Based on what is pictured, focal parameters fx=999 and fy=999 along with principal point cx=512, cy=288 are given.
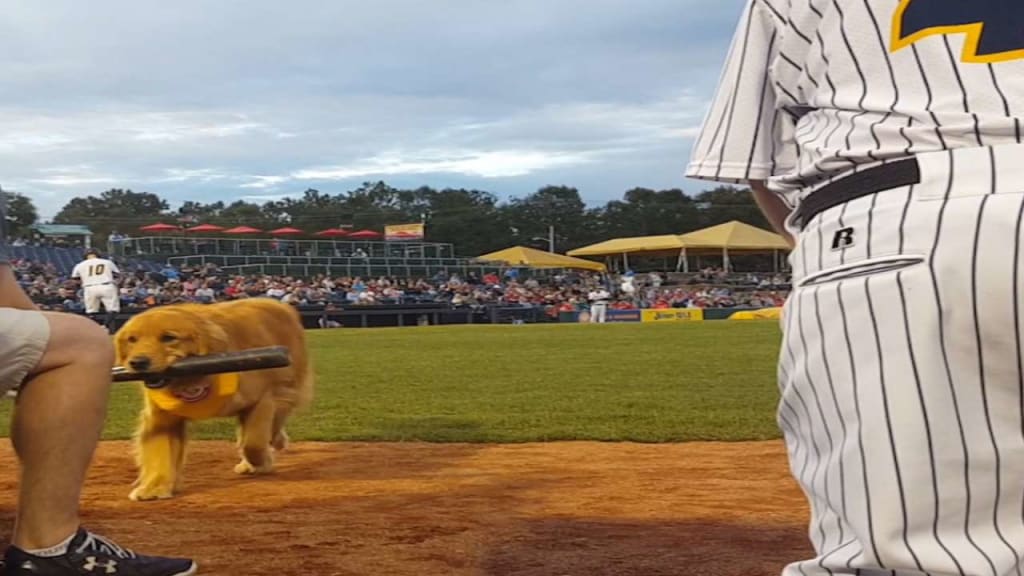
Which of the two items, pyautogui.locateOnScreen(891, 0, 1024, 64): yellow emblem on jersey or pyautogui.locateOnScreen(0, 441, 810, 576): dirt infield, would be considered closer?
pyautogui.locateOnScreen(891, 0, 1024, 64): yellow emblem on jersey

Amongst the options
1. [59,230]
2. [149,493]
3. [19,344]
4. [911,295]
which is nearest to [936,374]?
[911,295]

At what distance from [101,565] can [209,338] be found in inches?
95.9

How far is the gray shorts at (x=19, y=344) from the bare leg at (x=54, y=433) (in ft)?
0.11

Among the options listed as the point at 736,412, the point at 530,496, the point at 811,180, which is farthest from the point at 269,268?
the point at 811,180

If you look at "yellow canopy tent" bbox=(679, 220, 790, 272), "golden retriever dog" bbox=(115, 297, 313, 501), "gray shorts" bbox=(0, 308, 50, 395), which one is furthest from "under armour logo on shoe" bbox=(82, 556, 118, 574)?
"yellow canopy tent" bbox=(679, 220, 790, 272)

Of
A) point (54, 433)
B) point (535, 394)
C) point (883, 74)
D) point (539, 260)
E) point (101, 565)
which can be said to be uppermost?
point (883, 74)

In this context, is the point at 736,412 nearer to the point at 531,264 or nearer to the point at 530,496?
the point at 530,496

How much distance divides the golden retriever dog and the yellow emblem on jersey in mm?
3691

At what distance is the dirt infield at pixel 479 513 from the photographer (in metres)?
3.53

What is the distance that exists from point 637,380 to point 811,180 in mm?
10254

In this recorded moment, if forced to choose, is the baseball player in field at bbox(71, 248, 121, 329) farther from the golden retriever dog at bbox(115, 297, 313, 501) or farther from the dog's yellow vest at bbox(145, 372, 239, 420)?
the dog's yellow vest at bbox(145, 372, 239, 420)

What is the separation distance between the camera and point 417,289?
41719 millimetres

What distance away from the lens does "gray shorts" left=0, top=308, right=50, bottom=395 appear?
262cm

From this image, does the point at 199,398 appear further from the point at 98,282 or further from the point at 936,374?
the point at 98,282
